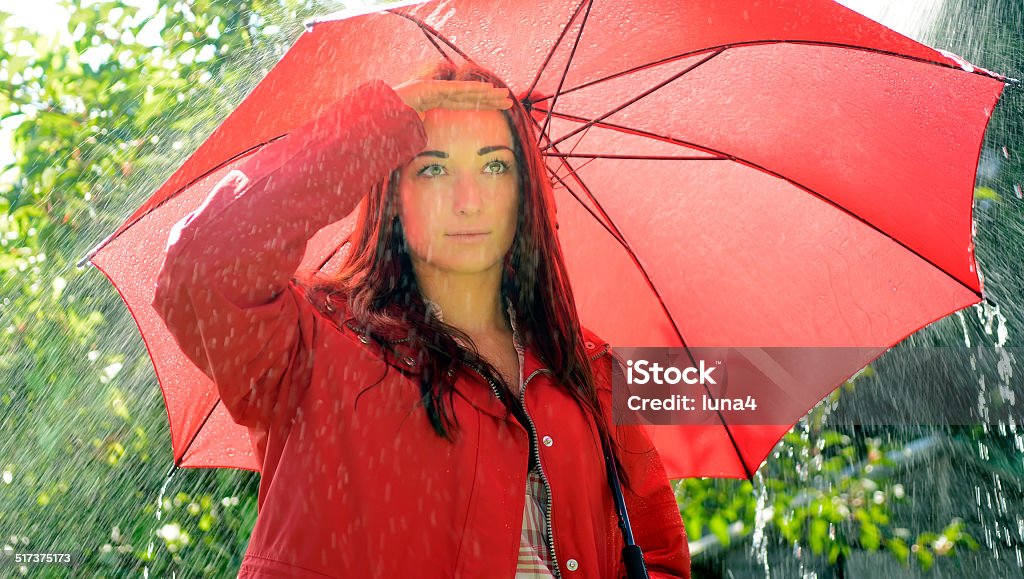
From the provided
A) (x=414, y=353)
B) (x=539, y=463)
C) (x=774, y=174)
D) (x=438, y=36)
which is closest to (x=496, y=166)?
(x=438, y=36)

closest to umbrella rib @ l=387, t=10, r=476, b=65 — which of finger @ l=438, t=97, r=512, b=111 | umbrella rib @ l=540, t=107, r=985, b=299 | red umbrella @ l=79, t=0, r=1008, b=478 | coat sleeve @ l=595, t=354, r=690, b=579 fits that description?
red umbrella @ l=79, t=0, r=1008, b=478

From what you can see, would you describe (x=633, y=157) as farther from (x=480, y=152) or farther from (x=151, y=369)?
(x=151, y=369)

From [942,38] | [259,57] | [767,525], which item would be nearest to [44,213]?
[259,57]

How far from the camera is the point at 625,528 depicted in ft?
6.71

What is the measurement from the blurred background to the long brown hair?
2.21 metres

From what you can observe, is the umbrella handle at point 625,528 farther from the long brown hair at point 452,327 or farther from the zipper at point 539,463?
the zipper at point 539,463

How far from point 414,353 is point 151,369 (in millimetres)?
2519

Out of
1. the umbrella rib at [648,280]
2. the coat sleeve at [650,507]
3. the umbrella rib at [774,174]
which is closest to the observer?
the coat sleeve at [650,507]

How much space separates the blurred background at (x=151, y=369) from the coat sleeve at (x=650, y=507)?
2.06 meters

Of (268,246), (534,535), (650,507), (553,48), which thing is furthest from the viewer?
(650,507)

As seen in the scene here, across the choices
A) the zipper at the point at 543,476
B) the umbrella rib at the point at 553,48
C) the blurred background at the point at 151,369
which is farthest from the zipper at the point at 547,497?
the blurred background at the point at 151,369

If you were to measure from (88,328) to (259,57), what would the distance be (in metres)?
1.31

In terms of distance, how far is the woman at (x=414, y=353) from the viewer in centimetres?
163

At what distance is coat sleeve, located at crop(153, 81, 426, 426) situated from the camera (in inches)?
61.1
